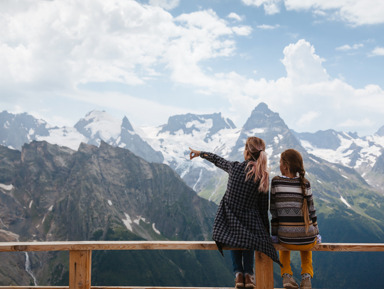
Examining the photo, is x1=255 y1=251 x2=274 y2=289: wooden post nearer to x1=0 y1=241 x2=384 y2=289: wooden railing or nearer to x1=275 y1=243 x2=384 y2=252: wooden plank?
x1=0 y1=241 x2=384 y2=289: wooden railing

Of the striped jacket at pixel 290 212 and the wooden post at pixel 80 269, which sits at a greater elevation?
the striped jacket at pixel 290 212

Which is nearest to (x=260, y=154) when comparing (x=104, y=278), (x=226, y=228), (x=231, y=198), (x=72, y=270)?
(x=231, y=198)

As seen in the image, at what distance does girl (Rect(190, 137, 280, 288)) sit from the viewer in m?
7.18

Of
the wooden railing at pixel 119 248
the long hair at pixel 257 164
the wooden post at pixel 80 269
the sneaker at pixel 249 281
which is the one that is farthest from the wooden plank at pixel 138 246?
the long hair at pixel 257 164

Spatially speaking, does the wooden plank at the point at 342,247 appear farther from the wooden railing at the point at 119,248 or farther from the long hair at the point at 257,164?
the long hair at the point at 257,164

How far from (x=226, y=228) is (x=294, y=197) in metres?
1.55

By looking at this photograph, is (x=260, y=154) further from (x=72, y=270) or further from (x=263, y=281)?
(x=72, y=270)

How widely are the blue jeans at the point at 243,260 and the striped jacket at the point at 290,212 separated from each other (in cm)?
72

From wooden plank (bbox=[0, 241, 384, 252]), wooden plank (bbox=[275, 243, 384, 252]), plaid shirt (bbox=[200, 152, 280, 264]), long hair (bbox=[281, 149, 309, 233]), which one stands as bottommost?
wooden plank (bbox=[275, 243, 384, 252])

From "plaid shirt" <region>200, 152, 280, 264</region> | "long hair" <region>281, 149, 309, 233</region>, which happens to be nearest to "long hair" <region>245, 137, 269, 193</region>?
"plaid shirt" <region>200, 152, 280, 264</region>

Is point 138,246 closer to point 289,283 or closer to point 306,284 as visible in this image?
point 289,283

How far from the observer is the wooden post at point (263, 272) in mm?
7367

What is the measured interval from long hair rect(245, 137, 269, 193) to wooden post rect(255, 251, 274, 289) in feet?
4.48

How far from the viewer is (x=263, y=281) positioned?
24.2 ft
